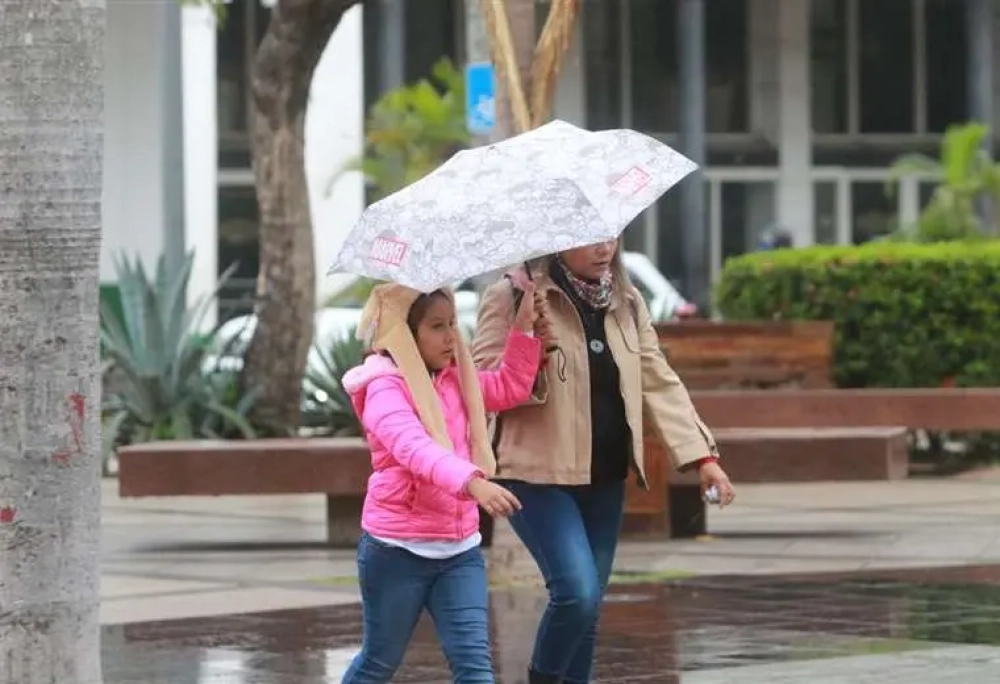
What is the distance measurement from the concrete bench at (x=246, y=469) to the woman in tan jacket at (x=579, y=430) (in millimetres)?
5776

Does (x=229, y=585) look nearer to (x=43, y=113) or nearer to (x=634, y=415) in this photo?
(x=634, y=415)

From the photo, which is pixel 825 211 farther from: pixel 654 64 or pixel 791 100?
pixel 654 64

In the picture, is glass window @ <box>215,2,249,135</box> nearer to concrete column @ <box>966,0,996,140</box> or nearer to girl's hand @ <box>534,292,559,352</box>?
concrete column @ <box>966,0,996,140</box>

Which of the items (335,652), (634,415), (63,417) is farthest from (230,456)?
(63,417)

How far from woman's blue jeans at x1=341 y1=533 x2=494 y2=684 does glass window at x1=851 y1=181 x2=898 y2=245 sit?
32.8 metres

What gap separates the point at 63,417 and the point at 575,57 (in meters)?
30.3

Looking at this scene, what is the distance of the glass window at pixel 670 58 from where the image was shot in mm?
37875

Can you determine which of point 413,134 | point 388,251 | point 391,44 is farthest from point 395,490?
point 391,44

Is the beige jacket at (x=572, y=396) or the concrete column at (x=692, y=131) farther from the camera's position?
the concrete column at (x=692, y=131)

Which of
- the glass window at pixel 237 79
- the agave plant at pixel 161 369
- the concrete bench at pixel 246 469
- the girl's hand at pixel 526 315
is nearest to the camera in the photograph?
the girl's hand at pixel 526 315

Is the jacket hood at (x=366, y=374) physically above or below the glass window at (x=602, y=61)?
below

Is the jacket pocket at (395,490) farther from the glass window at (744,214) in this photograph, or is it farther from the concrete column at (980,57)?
the glass window at (744,214)

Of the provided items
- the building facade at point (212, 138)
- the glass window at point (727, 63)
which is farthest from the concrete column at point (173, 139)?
the glass window at point (727, 63)

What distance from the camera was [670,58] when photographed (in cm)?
3800
